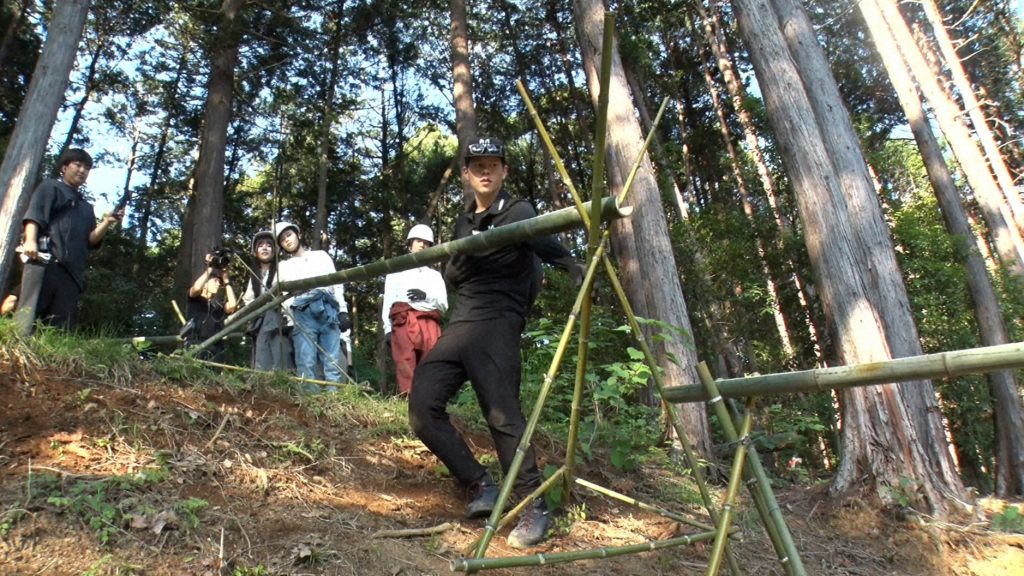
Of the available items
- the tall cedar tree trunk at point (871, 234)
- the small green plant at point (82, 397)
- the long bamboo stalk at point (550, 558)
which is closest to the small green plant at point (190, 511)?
the small green plant at point (82, 397)

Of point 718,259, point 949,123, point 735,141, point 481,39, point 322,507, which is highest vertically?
point 481,39

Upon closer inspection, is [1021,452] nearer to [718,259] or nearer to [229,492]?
[718,259]

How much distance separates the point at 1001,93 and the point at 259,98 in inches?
778

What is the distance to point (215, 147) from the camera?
12.4 metres

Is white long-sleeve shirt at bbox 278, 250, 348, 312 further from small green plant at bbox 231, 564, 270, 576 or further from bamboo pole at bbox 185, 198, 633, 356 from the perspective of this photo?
small green plant at bbox 231, 564, 270, 576

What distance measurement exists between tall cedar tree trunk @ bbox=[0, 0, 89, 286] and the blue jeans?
7.95ft

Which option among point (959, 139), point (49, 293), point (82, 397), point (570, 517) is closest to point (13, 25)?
point (49, 293)

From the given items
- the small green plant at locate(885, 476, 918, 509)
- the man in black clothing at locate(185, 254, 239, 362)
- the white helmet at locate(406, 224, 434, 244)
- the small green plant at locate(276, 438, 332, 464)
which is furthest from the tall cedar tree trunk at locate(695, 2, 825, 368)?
A: the small green plant at locate(276, 438, 332, 464)

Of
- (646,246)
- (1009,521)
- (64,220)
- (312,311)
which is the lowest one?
(1009,521)

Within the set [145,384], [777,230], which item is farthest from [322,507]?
[777,230]

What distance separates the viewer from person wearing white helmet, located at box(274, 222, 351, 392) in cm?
560

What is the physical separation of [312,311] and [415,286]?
872 mm

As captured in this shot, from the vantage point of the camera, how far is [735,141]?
1903cm

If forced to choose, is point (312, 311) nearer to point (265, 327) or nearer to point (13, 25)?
point (265, 327)
